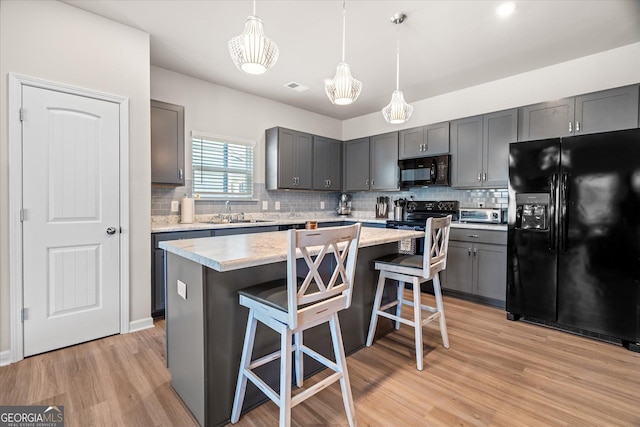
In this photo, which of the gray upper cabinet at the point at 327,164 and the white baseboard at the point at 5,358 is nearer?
the white baseboard at the point at 5,358

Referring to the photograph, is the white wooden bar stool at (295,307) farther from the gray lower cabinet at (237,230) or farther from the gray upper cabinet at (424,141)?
the gray upper cabinet at (424,141)

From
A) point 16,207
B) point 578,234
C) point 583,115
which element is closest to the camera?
point 16,207

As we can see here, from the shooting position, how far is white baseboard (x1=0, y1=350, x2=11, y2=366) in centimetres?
216

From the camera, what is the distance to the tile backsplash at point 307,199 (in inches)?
141

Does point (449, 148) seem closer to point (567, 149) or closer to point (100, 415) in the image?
point (567, 149)

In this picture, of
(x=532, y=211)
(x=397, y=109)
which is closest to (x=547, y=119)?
(x=532, y=211)

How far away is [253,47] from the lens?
5.33ft

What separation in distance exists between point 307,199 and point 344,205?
78 cm

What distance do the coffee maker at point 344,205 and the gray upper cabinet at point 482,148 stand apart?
2.02 metres

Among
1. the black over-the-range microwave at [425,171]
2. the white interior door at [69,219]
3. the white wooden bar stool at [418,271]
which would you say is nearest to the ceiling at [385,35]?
the white interior door at [69,219]

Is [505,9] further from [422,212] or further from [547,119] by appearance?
[422,212]

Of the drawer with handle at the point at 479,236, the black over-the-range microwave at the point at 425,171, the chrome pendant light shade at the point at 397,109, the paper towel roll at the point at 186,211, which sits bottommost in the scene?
the drawer with handle at the point at 479,236

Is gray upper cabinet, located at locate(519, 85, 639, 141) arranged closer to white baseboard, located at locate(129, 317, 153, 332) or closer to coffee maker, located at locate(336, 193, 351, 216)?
coffee maker, located at locate(336, 193, 351, 216)

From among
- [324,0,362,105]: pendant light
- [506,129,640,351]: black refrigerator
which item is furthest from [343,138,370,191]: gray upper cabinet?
[324,0,362,105]: pendant light
